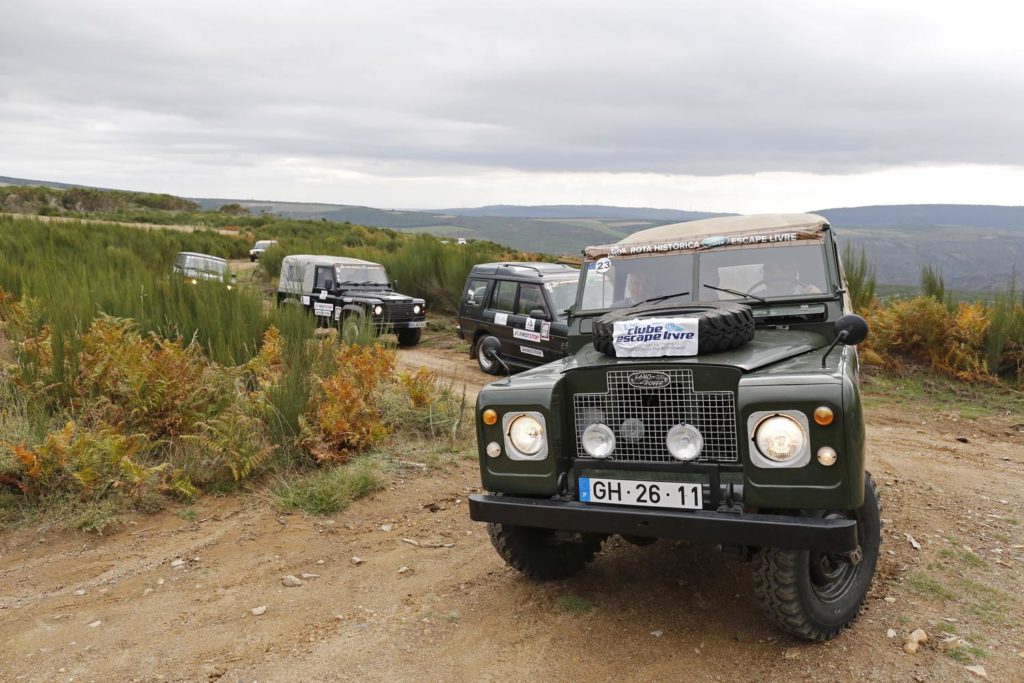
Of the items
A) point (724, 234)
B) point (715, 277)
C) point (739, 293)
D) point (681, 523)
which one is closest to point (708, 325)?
point (681, 523)

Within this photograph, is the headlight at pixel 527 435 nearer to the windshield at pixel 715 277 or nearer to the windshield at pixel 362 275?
the windshield at pixel 715 277

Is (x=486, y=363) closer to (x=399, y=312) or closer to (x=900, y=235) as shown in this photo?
(x=399, y=312)

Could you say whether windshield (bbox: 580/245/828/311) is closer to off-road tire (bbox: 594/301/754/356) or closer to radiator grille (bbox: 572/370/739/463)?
off-road tire (bbox: 594/301/754/356)

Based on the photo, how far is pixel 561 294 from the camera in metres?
11.5

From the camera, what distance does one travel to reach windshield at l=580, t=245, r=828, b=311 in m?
4.78

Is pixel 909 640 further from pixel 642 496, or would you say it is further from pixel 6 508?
pixel 6 508

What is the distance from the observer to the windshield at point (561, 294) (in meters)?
11.3

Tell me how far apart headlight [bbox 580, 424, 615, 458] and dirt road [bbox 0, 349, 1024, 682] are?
942 millimetres

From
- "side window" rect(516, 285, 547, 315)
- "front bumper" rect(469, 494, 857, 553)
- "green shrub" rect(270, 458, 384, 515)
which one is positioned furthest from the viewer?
"side window" rect(516, 285, 547, 315)

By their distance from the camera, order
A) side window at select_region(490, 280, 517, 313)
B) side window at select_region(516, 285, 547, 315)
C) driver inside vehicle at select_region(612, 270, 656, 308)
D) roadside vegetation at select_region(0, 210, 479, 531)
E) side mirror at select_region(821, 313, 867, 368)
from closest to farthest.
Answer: side mirror at select_region(821, 313, 867, 368)
driver inside vehicle at select_region(612, 270, 656, 308)
roadside vegetation at select_region(0, 210, 479, 531)
side window at select_region(516, 285, 547, 315)
side window at select_region(490, 280, 517, 313)

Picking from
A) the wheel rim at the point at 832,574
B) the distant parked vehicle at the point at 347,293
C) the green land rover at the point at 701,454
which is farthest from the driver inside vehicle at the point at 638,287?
the distant parked vehicle at the point at 347,293

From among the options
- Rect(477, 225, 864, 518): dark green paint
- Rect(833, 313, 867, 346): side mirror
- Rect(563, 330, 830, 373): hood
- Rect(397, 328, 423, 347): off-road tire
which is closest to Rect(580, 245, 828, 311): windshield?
Rect(477, 225, 864, 518): dark green paint

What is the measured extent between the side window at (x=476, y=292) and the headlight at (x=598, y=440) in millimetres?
8948

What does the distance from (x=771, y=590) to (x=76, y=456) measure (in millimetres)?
4699
